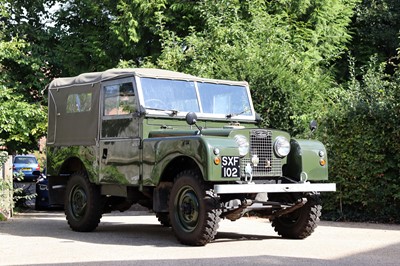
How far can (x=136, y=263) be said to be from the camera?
855cm

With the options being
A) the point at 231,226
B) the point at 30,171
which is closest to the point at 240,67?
the point at 231,226

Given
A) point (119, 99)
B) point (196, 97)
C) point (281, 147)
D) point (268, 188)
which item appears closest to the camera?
point (268, 188)

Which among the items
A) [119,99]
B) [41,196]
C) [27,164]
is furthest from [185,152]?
[27,164]

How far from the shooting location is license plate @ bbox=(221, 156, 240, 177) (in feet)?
33.1

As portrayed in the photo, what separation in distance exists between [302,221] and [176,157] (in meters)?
2.26

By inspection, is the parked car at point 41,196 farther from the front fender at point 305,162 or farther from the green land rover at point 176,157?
the front fender at point 305,162

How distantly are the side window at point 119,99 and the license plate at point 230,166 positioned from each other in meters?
2.24

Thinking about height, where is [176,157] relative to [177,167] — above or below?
above

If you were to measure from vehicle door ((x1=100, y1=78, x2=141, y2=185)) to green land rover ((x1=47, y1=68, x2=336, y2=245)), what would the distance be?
2 cm

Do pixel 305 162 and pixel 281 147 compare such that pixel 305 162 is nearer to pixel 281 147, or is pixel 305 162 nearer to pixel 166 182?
pixel 281 147

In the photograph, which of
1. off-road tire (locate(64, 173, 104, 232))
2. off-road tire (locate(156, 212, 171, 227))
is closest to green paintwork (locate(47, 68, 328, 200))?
off-road tire (locate(64, 173, 104, 232))

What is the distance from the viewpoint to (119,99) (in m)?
12.2

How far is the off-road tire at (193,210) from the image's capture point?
33.0 feet

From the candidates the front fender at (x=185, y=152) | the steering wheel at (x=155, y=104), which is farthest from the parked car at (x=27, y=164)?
the front fender at (x=185, y=152)
